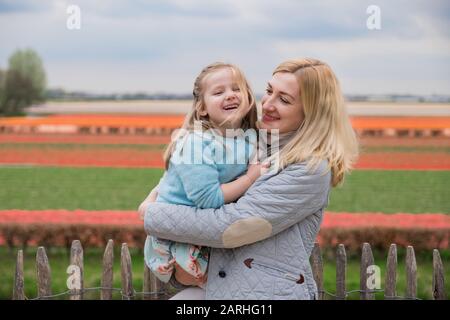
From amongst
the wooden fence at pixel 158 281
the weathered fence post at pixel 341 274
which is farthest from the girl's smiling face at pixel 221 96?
the weathered fence post at pixel 341 274

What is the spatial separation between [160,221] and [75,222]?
559cm

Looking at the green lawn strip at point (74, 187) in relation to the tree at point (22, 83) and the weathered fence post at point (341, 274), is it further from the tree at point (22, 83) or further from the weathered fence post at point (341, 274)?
the weathered fence post at point (341, 274)

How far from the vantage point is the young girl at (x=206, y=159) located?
2.46 metres

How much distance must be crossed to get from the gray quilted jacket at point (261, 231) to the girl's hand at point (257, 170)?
2.1 inches

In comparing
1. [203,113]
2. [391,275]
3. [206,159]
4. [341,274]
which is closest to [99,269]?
[341,274]

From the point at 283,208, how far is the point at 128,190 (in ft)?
38.8

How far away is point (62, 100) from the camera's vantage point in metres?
20.3

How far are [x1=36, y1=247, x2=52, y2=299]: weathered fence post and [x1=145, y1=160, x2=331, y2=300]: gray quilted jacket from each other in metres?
1.76

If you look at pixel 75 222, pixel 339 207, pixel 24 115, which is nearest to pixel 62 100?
pixel 24 115

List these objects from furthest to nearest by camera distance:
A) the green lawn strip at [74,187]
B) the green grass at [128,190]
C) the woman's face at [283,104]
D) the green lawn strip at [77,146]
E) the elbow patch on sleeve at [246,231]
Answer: the green lawn strip at [77,146]
the green lawn strip at [74,187]
the green grass at [128,190]
the woman's face at [283,104]
the elbow patch on sleeve at [246,231]

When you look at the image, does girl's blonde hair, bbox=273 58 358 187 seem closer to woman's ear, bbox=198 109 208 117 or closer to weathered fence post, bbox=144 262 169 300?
woman's ear, bbox=198 109 208 117

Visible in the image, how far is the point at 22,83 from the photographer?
67.1 feet

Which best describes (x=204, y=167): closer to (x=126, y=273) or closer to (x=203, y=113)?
(x=203, y=113)
